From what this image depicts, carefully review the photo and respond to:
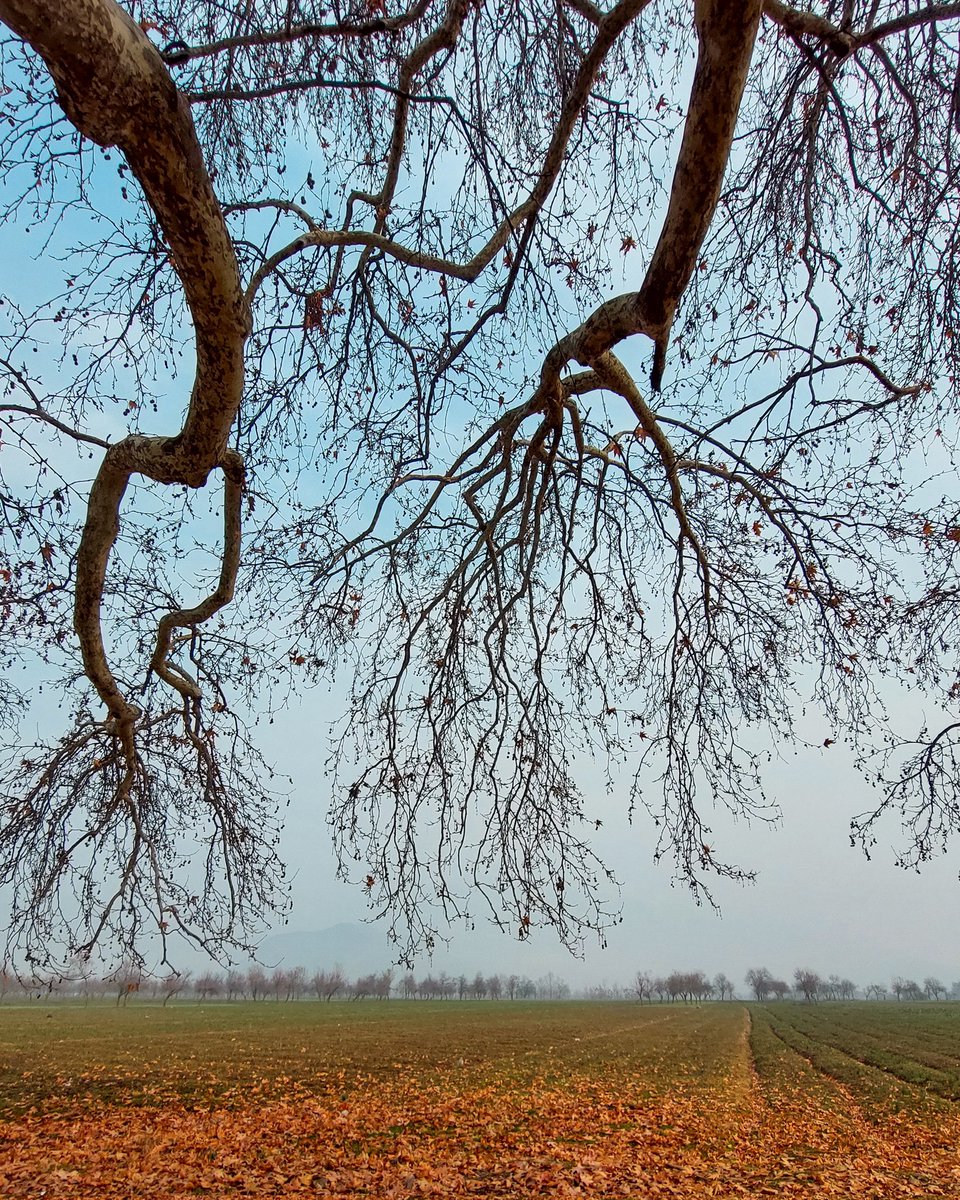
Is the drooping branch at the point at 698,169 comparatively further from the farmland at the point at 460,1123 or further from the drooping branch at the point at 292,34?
the farmland at the point at 460,1123

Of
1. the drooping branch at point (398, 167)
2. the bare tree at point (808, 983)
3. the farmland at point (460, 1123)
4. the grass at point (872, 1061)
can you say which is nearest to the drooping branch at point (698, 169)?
the drooping branch at point (398, 167)

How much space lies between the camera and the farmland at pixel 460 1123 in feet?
21.4

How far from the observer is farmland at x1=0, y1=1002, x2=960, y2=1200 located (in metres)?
6.53

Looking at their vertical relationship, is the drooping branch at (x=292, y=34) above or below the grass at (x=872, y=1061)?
above

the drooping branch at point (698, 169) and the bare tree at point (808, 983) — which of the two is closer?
the drooping branch at point (698, 169)

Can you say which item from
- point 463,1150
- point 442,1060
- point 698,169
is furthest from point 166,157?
point 442,1060

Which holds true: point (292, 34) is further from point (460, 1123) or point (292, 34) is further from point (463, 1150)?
point (460, 1123)

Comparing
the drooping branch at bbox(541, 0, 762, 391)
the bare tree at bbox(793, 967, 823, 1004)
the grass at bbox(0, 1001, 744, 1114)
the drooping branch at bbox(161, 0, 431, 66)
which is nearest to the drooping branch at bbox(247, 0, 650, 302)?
the drooping branch at bbox(161, 0, 431, 66)

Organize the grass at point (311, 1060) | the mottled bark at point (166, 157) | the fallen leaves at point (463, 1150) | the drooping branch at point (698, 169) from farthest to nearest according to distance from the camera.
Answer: the grass at point (311, 1060)
the fallen leaves at point (463, 1150)
the drooping branch at point (698, 169)
the mottled bark at point (166, 157)

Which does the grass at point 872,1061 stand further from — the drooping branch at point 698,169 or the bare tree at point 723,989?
the bare tree at point 723,989

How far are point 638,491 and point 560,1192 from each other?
18.6ft

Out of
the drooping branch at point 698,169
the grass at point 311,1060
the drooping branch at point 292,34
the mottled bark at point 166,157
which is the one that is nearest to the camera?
the mottled bark at point 166,157

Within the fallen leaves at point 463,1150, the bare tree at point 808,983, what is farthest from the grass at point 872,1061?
the bare tree at point 808,983

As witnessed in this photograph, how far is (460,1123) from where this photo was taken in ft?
31.6
